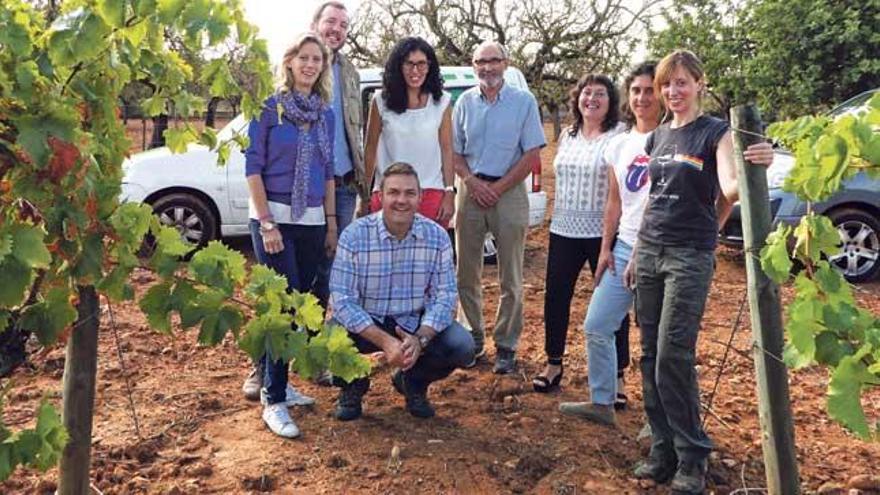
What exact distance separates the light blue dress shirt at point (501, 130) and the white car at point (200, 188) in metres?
3.02

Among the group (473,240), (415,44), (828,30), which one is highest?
(828,30)

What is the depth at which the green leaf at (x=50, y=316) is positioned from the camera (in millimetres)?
2080

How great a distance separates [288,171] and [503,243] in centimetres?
140

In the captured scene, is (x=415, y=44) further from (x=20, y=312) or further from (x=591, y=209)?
Result: (x=20, y=312)

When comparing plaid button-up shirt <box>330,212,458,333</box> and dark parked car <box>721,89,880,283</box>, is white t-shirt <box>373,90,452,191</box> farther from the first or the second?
dark parked car <box>721,89,880,283</box>

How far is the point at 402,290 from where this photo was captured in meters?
4.11

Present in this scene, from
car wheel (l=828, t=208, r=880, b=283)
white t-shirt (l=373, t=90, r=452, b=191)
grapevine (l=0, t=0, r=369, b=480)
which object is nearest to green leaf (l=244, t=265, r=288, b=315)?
grapevine (l=0, t=0, r=369, b=480)

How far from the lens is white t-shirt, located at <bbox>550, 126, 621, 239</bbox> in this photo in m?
4.31

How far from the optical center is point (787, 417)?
2795 mm

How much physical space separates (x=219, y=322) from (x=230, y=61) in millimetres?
673

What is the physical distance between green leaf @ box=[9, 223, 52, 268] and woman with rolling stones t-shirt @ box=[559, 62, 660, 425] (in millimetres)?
2604

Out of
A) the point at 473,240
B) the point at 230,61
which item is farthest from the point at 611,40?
the point at 230,61

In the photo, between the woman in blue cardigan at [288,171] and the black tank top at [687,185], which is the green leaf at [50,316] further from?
the black tank top at [687,185]

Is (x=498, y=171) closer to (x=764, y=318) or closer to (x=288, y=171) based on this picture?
(x=288, y=171)
